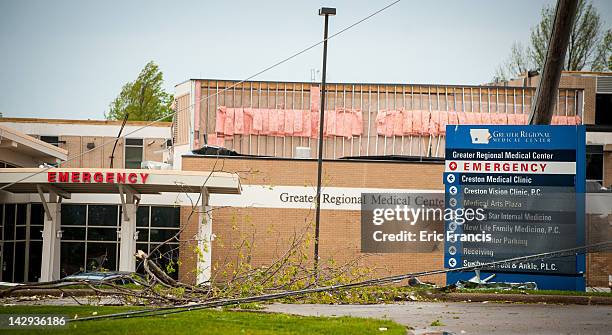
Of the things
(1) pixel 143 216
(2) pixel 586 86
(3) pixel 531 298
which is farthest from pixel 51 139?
(3) pixel 531 298

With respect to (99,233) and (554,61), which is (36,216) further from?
(554,61)

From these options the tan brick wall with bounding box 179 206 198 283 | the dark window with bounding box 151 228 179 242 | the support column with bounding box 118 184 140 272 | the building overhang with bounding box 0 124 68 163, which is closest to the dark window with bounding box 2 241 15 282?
the building overhang with bounding box 0 124 68 163

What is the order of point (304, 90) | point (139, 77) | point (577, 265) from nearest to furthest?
1. point (577, 265)
2. point (304, 90)
3. point (139, 77)

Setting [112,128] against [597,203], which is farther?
[112,128]

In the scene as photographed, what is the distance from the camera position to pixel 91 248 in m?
44.2

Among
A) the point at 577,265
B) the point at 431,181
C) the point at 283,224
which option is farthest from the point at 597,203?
the point at 577,265

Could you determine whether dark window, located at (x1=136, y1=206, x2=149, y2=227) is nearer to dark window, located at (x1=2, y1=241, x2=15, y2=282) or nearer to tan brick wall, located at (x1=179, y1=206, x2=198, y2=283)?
tan brick wall, located at (x1=179, y1=206, x2=198, y2=283)

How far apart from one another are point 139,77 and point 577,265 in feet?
184

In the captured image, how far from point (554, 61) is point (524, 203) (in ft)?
13.1

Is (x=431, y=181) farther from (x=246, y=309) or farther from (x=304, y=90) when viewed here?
(x=246, y=309)

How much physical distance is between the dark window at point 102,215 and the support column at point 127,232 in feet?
27.1

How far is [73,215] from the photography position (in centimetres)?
4397

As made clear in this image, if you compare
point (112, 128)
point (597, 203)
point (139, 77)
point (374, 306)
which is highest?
point (139, 77)

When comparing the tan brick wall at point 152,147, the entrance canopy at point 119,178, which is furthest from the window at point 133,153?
the entrance canopy at point 119,178
